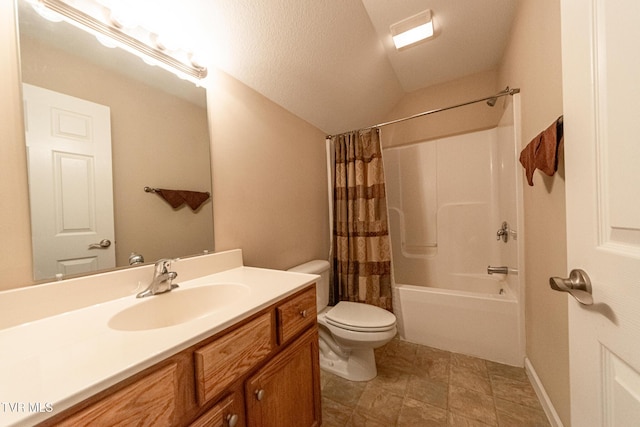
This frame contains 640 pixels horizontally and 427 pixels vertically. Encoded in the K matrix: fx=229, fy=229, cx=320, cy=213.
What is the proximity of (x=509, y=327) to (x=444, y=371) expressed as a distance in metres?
0.53

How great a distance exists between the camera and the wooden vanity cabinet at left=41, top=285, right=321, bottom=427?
448mm

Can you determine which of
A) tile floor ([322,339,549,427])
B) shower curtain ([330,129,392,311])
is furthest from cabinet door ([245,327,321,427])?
shower curtain ([330,129,392,311])

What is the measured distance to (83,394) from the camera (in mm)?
385

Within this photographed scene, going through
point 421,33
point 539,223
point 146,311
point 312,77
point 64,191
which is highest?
point 421,33

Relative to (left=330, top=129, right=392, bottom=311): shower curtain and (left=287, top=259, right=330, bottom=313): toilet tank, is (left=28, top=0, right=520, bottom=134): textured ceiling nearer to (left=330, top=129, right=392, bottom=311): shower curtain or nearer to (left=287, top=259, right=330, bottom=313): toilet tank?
(left=330, top=129, right=392, bottom=311): shower curtain

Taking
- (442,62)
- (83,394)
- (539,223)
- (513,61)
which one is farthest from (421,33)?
(83,394)

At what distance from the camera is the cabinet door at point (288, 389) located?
2.44 ft

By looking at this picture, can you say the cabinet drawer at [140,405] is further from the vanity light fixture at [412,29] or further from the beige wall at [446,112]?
the beige wall at [446,112]

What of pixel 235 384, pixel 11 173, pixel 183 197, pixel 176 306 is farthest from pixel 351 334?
pixel 11 173

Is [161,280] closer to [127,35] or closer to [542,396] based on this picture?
[127,35]

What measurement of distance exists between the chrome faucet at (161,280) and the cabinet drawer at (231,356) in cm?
43

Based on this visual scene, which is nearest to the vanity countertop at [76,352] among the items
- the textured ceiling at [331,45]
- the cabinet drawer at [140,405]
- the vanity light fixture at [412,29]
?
the cabinet drawer at [140,405]

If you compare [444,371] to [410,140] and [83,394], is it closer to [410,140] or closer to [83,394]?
[83,394]

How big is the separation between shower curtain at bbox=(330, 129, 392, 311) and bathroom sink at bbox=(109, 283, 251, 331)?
121cm
